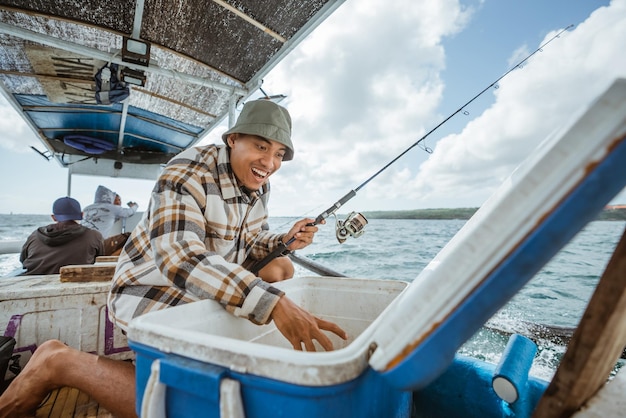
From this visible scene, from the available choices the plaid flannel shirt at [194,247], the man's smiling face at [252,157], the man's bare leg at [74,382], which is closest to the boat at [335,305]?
the plaid flannel shirt at [194,247]

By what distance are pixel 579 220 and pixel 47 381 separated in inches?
76.4

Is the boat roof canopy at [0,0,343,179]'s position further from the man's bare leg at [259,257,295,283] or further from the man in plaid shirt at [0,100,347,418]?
the man's bare leg at [259,257,295,283]

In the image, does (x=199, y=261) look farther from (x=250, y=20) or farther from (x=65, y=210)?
(x=65, y=210)

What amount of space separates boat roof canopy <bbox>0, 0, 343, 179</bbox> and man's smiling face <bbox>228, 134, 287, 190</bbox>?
4.34 ft

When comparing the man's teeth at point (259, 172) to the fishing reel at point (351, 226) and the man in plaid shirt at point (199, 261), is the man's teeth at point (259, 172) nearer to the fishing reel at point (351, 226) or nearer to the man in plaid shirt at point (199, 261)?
the man in plaid shirt at point (199, 261)

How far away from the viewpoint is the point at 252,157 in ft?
5.38

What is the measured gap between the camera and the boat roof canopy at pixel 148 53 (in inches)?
90.8

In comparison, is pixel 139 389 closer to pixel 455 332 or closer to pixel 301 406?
pixel 301 406

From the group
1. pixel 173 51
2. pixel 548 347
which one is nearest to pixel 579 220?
pixel 548 347

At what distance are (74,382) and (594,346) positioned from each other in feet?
6.08

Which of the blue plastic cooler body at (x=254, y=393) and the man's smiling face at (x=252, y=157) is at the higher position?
the man's smiling face at (x=252, y=157)

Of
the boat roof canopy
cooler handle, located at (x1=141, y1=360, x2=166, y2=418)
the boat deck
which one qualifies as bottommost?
the boat deck

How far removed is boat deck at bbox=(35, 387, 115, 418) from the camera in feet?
4.94

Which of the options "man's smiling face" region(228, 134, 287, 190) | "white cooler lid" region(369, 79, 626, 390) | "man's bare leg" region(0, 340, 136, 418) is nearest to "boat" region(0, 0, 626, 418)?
"white cooler lid" region(369, 79, 626, 390)
